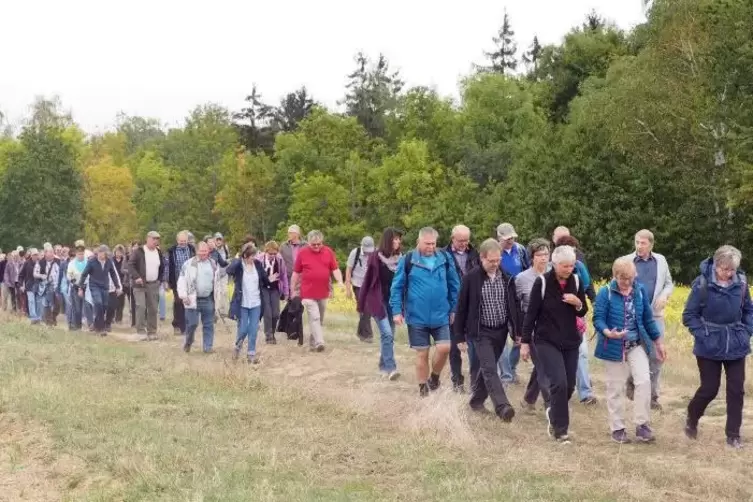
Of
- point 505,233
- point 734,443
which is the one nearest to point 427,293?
point 505,233

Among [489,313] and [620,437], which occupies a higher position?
[489,313]

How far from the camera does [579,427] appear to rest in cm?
883

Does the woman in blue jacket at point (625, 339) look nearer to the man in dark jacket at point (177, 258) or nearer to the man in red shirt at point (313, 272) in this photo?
the man in red shirt at point (313, 272)

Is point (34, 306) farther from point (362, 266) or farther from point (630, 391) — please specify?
point (630, 391)

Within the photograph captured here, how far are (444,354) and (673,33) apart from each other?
29.9m

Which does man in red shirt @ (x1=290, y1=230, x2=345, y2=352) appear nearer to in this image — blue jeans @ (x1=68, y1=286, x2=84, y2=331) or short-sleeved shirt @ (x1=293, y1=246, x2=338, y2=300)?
short-sleeved shirt @ (x1=293, y1=246, x2=338, y2=300)

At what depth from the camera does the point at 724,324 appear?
7.91 meters

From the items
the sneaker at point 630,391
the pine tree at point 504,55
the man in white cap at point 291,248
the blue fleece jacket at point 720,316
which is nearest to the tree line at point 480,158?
the pine tree at point 504,55

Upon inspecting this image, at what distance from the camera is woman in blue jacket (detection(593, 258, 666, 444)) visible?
8.02 metres

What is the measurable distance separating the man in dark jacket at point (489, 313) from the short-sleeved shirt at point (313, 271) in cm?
498

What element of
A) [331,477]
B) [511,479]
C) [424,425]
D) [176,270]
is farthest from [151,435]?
[176,270]

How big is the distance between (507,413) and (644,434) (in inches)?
51.0

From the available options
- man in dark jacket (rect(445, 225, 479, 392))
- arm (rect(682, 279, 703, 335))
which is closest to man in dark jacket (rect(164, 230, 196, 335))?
man in dark jacket (rect(445, 225, 479, 392))

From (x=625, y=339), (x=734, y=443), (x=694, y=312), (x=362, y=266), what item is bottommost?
(x=734, y=443)
